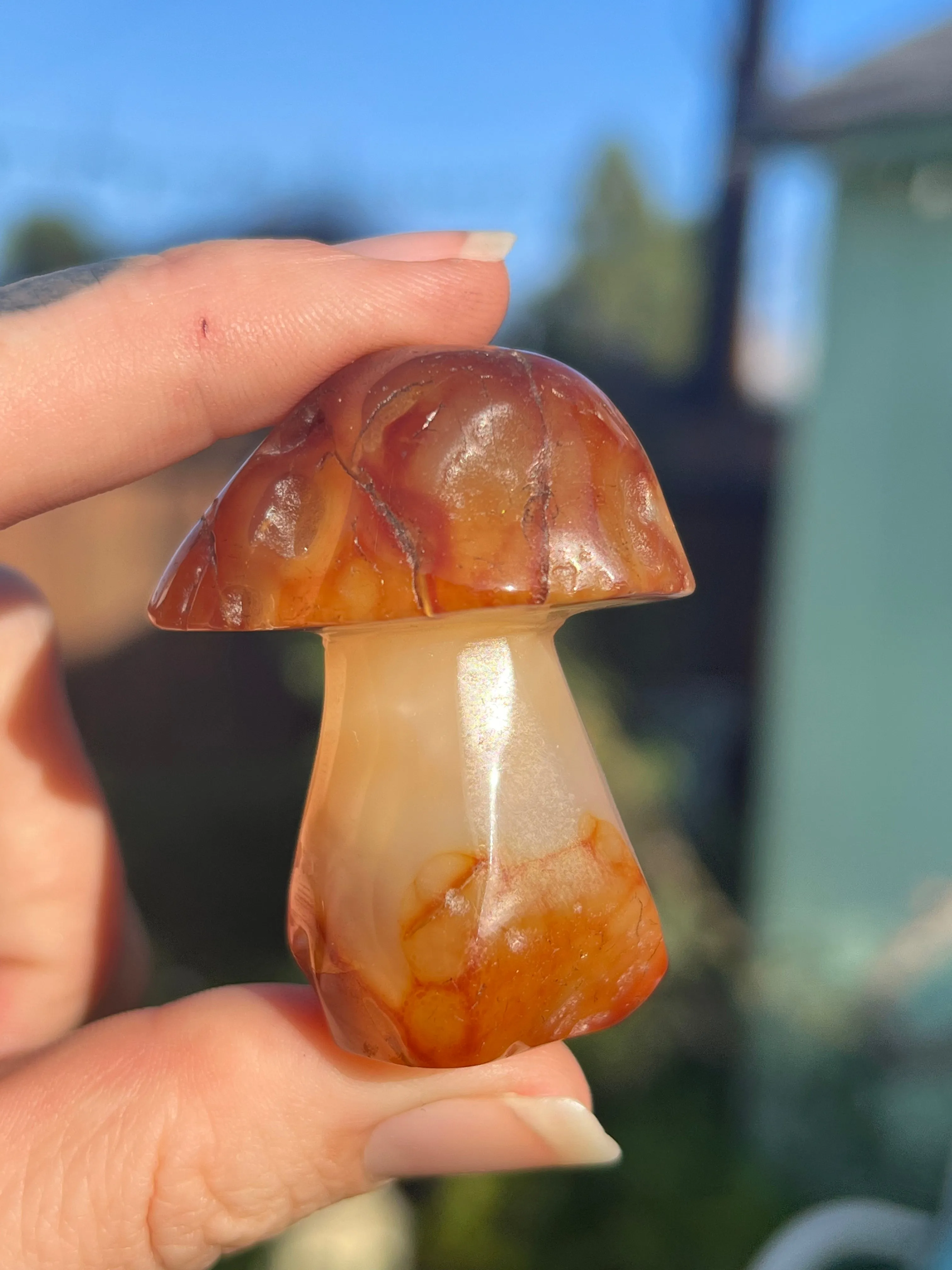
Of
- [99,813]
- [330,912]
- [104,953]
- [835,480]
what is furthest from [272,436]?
[835,480]

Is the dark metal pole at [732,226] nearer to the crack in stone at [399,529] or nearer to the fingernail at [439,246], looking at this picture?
the fingernail at [439,246]

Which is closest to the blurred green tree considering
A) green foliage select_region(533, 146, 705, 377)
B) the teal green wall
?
green foliage select_region(533, 146, 705, 377)

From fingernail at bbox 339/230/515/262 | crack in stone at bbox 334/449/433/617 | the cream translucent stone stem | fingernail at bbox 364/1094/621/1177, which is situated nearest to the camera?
crack in stone at bbox 334/449/433/617

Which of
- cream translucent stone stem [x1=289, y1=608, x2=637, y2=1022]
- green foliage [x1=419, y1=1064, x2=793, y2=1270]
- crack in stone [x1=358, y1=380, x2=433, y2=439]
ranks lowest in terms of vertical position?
green foliage [x1=419, y1=1064, x2=793, y2=1270]

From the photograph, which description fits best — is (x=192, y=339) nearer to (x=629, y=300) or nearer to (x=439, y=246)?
(x=439, y=246)

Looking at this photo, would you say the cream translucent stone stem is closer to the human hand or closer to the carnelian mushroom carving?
the carnelian mushroom carving

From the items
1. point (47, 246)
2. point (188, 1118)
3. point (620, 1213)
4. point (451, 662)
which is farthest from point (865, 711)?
point (47, 246)

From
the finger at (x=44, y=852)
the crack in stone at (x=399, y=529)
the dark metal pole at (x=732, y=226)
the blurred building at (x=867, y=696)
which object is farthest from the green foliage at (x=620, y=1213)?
the dark metal pole at (x=732, y=226)
